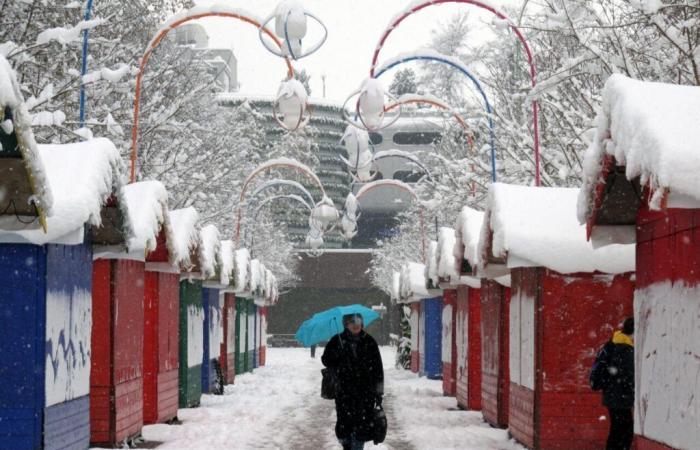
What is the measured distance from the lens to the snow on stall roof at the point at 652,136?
7832mm

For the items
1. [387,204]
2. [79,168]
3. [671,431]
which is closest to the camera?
[671,431]

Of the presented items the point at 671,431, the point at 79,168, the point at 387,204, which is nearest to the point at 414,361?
the point at 79,168

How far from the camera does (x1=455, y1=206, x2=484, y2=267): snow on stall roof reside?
780 inches

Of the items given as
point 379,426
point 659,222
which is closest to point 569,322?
point 379,426

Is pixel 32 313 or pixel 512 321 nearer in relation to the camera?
pixel 32 313

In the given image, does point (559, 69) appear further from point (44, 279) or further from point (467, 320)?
point (467, 320)

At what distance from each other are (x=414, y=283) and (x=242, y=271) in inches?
231

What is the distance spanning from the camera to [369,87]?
61.9 feet

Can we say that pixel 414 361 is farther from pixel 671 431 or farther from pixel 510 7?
pixel 671 431

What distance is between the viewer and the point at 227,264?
1178 inches

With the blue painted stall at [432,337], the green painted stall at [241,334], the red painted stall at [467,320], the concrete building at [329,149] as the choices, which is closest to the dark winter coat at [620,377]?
the red painted stall at [467,320]

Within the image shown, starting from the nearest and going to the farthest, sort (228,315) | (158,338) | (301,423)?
1. (158,338)
2. (301,423)
3. (228,315)

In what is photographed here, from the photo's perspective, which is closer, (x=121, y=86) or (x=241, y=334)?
(x=121, y=86)

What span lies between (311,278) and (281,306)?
11.2 ft
